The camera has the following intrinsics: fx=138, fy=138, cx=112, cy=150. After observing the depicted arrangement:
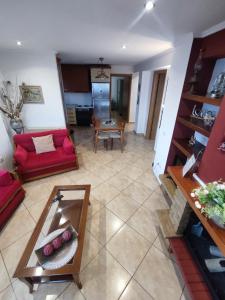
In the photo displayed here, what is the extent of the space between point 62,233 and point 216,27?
2654mm

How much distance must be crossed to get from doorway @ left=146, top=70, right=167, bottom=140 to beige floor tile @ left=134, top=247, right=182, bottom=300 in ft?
11.8

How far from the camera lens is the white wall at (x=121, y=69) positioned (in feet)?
18.1

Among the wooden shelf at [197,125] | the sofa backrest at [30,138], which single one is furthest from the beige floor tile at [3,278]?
the wooden shelf at [197,125]

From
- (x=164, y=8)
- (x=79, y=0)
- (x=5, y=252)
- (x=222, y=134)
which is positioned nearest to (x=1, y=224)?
(x=5, y=252)

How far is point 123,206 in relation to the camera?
86.8 inches

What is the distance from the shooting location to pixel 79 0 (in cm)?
110

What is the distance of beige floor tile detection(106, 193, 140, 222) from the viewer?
207 centimetres

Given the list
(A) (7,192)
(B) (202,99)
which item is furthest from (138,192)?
(A) (7,192)

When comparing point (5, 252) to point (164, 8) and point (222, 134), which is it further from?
point (164, 8)

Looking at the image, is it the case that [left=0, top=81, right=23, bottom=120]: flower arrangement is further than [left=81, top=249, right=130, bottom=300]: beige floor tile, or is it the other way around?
[left=0, top=81, right=23, bottom=120]: flower arrangement

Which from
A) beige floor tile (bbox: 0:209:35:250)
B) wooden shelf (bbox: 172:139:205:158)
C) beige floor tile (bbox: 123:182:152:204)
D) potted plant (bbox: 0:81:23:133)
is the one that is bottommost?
beige floor tile (bbox: 0:209:35:250)

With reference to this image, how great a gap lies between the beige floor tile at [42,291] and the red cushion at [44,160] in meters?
1.68

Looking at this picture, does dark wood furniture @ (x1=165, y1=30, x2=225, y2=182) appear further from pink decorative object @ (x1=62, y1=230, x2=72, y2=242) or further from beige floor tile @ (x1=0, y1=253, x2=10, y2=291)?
beige floor tile @ (x1=0, y1=253, x2=10, y2=291)

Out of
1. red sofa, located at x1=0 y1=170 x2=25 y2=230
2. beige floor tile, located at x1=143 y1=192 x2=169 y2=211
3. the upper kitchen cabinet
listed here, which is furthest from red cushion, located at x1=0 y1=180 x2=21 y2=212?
the upper kitchen cabinet
